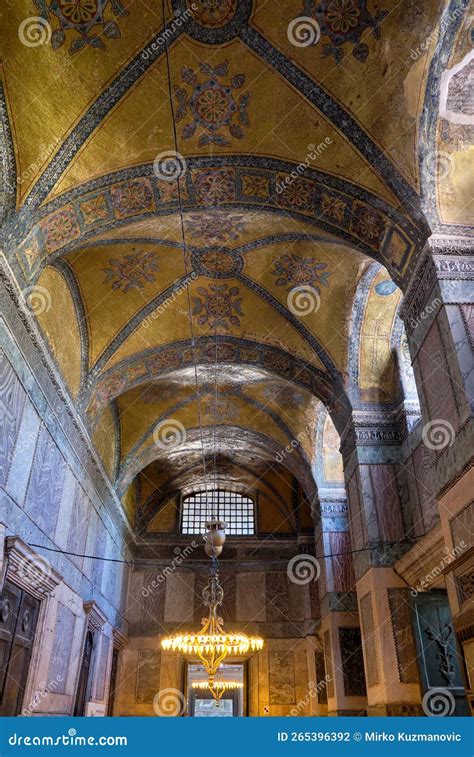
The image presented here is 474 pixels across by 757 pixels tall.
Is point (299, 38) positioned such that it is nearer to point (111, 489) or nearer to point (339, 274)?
point (339, 274)

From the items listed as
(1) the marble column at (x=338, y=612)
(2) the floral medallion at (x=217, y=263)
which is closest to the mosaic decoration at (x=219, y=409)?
(1) the marble column at (x=338, y=612)

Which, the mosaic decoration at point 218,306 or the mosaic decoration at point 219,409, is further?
the mosaic decoration at point 219,409

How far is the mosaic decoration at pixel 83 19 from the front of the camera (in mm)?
5648

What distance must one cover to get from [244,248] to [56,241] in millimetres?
2856

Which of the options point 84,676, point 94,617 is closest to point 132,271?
point 94,617

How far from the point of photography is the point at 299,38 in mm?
6020

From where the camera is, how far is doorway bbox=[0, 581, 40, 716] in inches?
244

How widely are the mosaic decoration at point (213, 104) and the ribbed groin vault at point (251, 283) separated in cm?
2

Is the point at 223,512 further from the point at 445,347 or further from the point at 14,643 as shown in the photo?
the point at 445,347

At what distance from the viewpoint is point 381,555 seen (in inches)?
315

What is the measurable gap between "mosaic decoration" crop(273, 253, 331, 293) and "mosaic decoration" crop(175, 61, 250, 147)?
Result: 2.41m

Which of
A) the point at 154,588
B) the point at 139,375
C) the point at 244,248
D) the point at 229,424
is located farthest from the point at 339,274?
the point at 154,588

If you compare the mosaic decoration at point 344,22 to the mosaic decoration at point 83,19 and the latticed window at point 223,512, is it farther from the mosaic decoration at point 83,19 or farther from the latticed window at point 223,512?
the latticed window at point 223,512

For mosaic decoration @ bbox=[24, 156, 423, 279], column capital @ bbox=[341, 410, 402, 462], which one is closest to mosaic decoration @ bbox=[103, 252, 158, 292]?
mosaic decoration @ bbox=[24, 156, 423, 279]
